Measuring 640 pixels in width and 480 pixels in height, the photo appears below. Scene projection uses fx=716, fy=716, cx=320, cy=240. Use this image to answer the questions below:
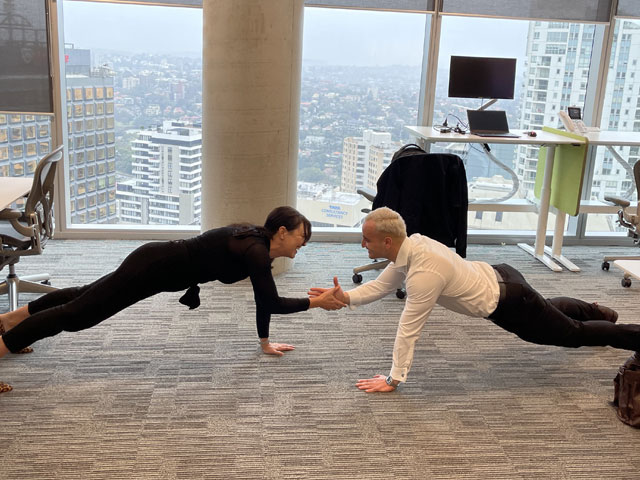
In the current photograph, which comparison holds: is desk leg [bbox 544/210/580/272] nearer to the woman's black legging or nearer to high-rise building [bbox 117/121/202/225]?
high-rise building [bbox 117/121/202/225]

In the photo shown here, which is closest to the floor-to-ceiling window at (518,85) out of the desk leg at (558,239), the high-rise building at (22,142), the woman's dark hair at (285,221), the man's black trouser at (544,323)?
the desk leg at (558,239)

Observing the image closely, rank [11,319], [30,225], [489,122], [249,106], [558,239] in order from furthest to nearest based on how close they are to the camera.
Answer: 1. [558,239]
2. [489,122]
3. [249,106]
4. [30,225]
5. [11,319]

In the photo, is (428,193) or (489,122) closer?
(428,193)

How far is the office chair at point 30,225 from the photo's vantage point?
3961 mm

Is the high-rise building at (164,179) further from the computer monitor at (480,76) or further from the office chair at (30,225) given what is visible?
the computer monitor at (480,76)

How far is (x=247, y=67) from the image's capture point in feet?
15.2

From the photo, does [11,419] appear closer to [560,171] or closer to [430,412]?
[430,412]

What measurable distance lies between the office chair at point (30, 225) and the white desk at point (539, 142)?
2.57 meters

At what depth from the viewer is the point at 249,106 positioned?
4.70m

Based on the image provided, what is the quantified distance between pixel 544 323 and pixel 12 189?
121 inches

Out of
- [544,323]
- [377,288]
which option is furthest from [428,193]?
[544,323]

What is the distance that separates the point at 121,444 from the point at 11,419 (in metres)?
0.55

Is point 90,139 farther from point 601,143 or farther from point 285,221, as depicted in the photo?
point 601,143

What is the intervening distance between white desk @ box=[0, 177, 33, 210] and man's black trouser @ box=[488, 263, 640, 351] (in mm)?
2638
